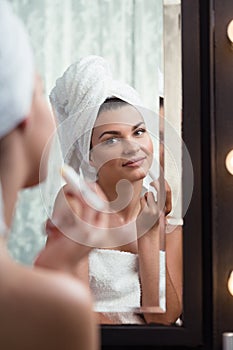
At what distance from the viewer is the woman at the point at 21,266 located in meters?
0.43

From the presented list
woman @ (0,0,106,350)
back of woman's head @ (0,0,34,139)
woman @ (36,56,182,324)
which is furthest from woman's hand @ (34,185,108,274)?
woman @ (36,56,182,324)

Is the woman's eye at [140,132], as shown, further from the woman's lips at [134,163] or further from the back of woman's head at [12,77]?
the back of woman's head at [12,77]

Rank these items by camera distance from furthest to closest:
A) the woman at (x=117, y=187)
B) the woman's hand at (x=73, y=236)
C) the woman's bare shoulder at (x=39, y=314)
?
the woman at (x=117, y=187) < the woman's hand at (x=73, y=236) < the woman's bare shoulder at (x=39, y=314)

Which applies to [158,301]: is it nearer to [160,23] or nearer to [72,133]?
[72,133]

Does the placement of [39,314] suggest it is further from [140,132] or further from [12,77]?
[140,132]

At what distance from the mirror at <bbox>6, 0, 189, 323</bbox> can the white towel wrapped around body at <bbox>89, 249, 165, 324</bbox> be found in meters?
0.05

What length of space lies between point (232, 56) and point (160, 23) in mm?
126

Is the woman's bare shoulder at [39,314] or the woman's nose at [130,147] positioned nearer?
the woman's bare shoulder at [39,314]

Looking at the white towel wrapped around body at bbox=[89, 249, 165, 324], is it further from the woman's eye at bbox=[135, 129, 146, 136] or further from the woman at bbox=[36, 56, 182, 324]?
the woman's eye at bbox=[135, 129, 146, 136]

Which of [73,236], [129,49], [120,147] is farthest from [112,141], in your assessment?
[73,236]

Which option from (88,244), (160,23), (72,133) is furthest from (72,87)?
(88,244)

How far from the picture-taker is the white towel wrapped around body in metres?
1.09

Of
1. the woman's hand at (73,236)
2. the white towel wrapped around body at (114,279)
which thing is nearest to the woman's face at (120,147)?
the white towel wrapped around body at (114,279)

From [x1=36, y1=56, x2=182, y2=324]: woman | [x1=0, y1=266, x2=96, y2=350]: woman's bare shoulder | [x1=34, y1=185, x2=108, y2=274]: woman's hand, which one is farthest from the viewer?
[x1=36, y1=56, x2=182, y2=324]: woman
